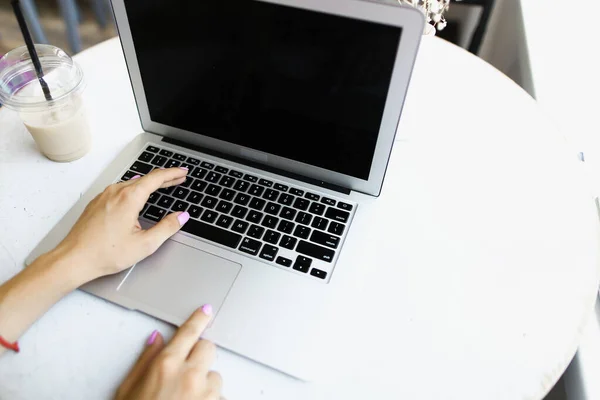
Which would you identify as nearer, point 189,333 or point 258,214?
point 189,333

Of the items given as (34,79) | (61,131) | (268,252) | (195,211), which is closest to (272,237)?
(268,252)

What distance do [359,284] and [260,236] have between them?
15 centimetres

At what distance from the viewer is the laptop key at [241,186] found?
664 mm

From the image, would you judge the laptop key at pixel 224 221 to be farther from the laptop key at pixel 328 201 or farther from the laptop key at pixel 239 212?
the laptop key at pixel 328 201

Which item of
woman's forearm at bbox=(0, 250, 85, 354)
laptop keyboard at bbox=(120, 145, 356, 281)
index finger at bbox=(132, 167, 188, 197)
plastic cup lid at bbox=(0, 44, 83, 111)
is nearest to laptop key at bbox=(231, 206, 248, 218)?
laptop keyboard at bbox=(120, 145, 356, 281)

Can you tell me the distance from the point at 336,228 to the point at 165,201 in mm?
256

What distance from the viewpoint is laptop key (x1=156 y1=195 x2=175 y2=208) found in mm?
649

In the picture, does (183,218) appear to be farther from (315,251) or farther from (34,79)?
(34,79)

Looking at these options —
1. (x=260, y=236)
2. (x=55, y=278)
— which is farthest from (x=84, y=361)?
(x=260, y=236)

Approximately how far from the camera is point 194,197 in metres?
0.66

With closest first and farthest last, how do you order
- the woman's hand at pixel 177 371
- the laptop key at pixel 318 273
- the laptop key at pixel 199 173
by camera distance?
the woman's hand at pixel 177 371, the laptop key at pixel 318 273, the laptop key at pixel 199 173

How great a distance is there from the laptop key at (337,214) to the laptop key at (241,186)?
0.13 metres

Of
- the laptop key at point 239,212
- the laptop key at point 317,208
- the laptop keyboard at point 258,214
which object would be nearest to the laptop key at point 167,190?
the laptop keyboard at point 258,214

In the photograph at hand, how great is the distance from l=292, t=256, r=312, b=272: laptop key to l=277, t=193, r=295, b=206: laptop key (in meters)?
0.09
